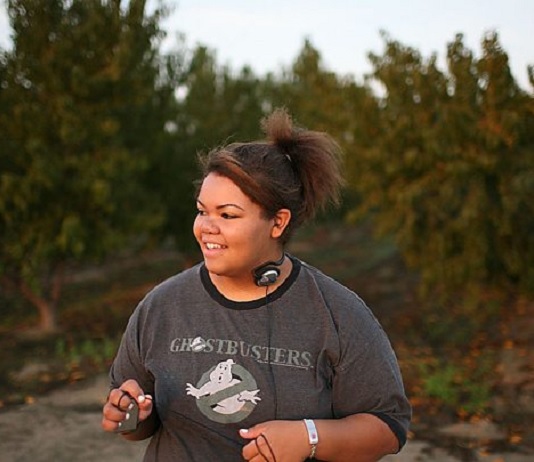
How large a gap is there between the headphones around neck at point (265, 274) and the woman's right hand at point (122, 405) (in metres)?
0.43

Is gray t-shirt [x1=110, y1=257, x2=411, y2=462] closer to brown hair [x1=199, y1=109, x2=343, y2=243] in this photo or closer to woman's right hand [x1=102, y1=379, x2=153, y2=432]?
woman's right hand [x1=102, y1=379, x2=153, y2=432]

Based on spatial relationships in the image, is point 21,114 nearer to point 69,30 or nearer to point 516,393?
point 69,30

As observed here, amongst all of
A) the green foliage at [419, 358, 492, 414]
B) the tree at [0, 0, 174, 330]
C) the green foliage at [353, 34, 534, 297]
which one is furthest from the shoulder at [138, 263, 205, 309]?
the tree at [0, 0, 174, 330]

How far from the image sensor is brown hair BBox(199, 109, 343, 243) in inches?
79.0

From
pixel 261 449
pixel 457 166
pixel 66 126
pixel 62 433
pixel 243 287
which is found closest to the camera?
pixel 261 449

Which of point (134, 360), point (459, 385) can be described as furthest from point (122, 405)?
point (459, 385)

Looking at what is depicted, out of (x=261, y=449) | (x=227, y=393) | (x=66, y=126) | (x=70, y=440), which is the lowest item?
(x=70, y=440)

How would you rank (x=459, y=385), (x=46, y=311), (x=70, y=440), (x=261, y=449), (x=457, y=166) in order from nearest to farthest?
(x=261, y=449), (x=70, y=440), (x=459, y=385), (x=457, y=166), (x=46, y=311)

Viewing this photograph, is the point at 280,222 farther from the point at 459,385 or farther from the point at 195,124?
the point at 195,124

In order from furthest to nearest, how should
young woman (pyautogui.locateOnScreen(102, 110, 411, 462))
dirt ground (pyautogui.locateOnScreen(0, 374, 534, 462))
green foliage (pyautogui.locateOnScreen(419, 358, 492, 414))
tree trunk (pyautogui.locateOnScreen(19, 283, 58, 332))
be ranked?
1. tree trunk (pyautogui.locateOnScreen(19, 283, 58, 332))
2. green foliage (pyautogui.locateOnScreen(419, 358, 492, 414))
3. dirt ground (pyautogui.locateOnScreen(0, 374, 534, 462))
4. young woman (pyautogui.locateOnScreen(102, 110, 411, 462))

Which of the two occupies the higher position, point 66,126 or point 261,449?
point 66,126

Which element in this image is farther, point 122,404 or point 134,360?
point 134,360

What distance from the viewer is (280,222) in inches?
82.3

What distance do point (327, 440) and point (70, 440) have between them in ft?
14.5
